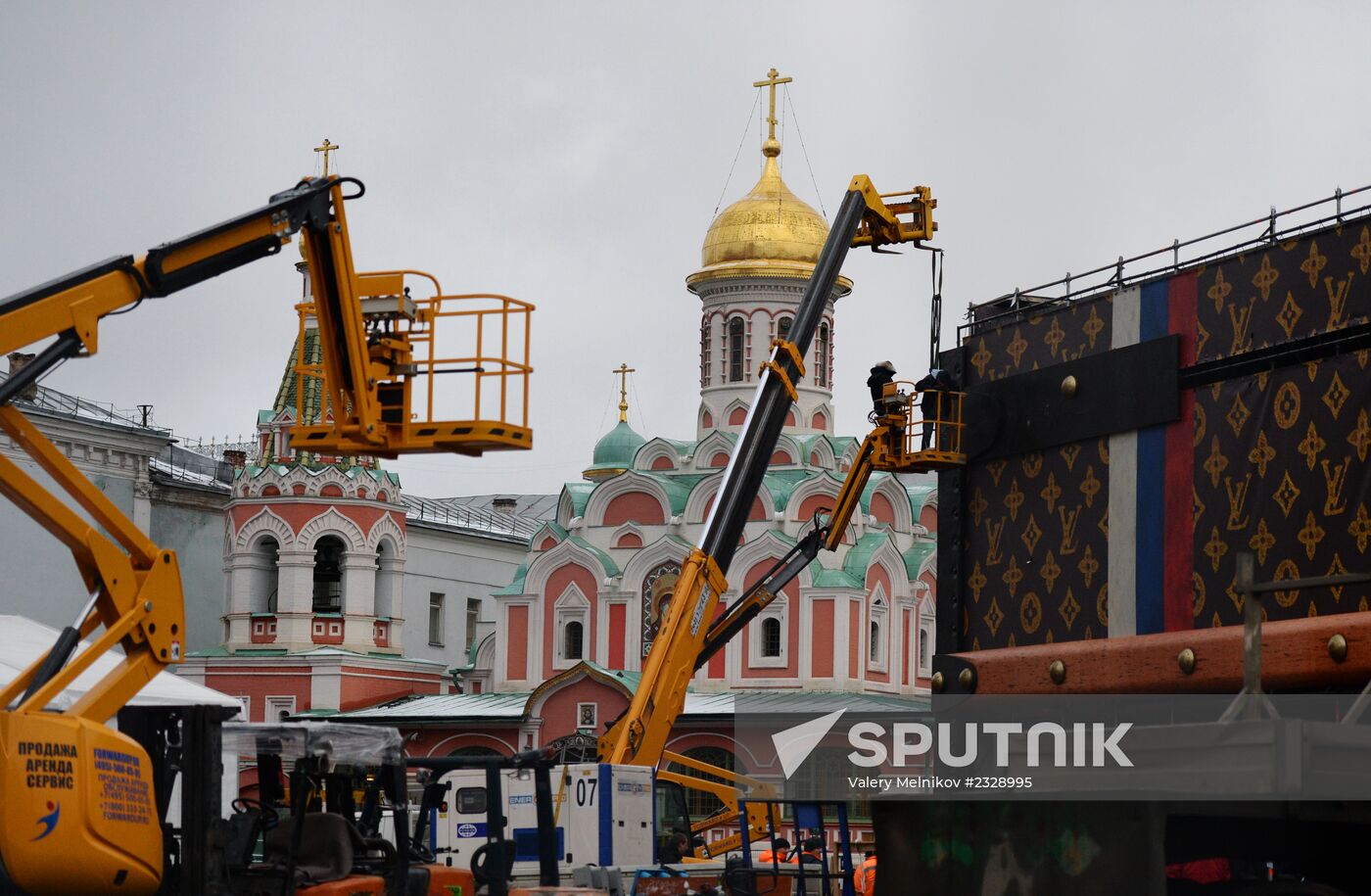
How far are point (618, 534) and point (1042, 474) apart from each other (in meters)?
26.1

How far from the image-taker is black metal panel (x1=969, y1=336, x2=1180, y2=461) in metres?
20.0

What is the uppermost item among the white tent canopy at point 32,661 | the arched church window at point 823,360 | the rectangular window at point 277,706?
the arched church window at point 823,360

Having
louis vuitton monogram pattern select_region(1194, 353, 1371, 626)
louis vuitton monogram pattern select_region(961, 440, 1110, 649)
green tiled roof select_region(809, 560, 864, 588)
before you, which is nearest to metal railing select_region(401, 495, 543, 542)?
green tiled roof select_region(809, 560, 864, 588)

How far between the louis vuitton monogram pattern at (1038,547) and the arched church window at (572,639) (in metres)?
25.2

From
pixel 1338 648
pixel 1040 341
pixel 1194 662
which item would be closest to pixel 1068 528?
pixel 1040 341

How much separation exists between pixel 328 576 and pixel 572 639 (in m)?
6.09

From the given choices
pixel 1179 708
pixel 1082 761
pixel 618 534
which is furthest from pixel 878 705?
pixel 1082 761

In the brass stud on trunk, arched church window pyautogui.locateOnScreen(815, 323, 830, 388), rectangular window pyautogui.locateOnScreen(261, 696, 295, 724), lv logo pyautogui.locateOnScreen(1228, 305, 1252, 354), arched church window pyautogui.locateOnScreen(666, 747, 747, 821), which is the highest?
arched church window pyautogui.locateOnScreen(815, 323, 830, 388)

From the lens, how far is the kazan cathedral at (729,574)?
1742 inches

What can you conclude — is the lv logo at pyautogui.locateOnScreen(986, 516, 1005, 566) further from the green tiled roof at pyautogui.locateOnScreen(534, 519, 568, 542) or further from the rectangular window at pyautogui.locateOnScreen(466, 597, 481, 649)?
the rectangular window at pyautogui.locateOnScreen(466, 597, 481, 649)

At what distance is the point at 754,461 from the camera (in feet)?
73.9

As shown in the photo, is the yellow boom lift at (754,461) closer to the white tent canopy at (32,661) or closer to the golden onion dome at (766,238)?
the white tent canopy at (32,661)

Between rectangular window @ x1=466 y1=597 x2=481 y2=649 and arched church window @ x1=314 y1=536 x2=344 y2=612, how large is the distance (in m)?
8.60

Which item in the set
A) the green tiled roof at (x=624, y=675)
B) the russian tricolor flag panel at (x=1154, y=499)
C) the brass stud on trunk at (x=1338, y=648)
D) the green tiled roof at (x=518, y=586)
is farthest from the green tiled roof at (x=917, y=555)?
the brass stud on trunk at (x=1338, y=648)
